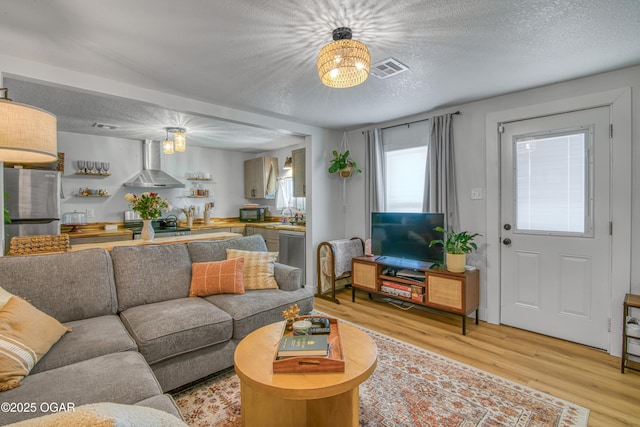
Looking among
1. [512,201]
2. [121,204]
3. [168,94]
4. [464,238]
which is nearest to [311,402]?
[464,238]

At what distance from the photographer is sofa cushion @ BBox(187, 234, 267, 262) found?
2891 mm

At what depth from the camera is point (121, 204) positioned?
16.9 feet

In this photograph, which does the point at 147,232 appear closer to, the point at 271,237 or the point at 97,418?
the point at 271,237

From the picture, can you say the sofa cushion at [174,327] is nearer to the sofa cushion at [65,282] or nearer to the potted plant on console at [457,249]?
the sofa cushion at [65,282]

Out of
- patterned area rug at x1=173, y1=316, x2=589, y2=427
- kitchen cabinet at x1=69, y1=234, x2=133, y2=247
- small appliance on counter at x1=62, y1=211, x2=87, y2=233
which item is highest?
small appliance on counter at x1=62, y1=211, x2=87, y2=233

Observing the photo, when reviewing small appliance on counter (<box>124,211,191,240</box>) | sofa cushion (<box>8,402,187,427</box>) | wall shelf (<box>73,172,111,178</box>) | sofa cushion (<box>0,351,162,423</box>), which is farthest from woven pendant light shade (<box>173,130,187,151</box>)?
sofa cushion (<box>8,402,187,427</box>)

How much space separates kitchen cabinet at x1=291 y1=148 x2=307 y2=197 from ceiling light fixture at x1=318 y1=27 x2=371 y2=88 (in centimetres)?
291

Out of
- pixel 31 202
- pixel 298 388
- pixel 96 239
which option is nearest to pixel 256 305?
pixel 298 388

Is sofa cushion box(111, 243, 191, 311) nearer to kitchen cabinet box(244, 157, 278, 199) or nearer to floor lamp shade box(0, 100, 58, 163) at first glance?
floor lamp shade box(0, 100, 58, 163)

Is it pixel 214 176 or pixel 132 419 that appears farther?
pixel 214 176

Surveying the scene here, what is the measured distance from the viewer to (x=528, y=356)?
2.57 metres

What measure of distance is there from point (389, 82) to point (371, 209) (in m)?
1.93

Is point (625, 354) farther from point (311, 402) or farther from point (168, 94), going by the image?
point (168, 94)

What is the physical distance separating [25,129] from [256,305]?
70.7 inches
